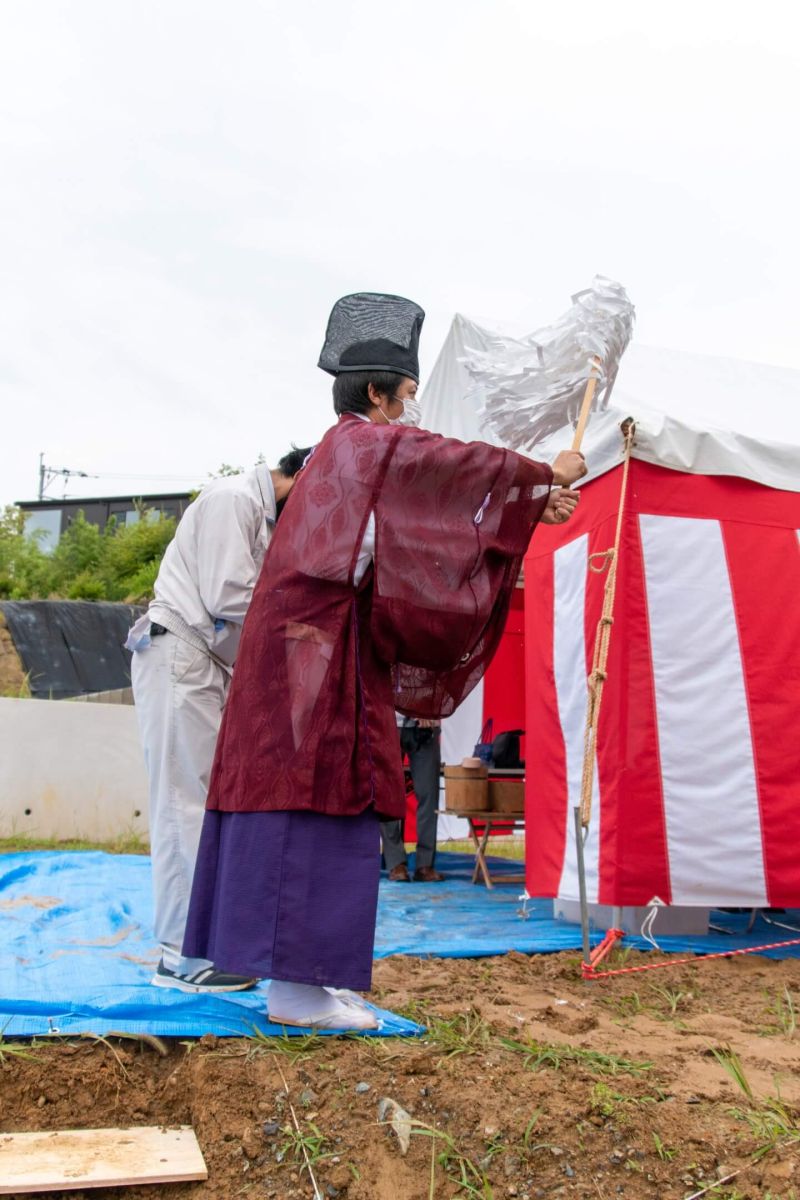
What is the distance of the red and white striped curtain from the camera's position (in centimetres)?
343

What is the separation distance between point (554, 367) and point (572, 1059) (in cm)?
194

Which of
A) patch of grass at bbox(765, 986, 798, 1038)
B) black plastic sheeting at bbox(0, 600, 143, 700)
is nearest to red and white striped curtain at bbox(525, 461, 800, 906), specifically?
patch of grass at bbox(765, 986, 798, 1038)

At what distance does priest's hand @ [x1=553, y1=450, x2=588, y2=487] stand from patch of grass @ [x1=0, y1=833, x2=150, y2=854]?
5.00m

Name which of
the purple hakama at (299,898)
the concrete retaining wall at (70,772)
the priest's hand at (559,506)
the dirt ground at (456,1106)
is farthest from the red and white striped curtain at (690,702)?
the concrete retaining wall at (70,772)

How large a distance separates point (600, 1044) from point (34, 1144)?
1.20 metres

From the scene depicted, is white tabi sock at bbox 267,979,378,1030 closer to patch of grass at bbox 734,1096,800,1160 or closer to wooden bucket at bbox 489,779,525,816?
patch of grass at bbox 734,1096,800,1160

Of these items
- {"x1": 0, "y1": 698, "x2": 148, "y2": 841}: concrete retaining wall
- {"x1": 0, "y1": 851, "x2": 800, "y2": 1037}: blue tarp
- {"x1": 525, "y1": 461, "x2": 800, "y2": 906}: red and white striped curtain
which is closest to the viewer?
{"x1": 0, "y1": 851, "x2": 800, "y2": 1037}: blue tarp

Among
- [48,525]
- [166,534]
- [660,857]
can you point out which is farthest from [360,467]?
[48,525]

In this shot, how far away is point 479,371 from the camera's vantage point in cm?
331

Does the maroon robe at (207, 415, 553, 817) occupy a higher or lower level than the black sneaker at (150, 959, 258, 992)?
higher

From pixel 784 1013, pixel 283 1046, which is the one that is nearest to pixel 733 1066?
pixel 784 1013

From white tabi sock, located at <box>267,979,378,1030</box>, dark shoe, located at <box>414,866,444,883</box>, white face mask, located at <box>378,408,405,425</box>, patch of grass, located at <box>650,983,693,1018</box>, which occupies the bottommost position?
dark shoe, located at <box>414,866,444,883</box>

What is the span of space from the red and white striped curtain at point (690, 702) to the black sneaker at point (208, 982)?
1.51 metres

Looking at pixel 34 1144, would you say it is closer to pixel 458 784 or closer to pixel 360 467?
pixel 360 467
